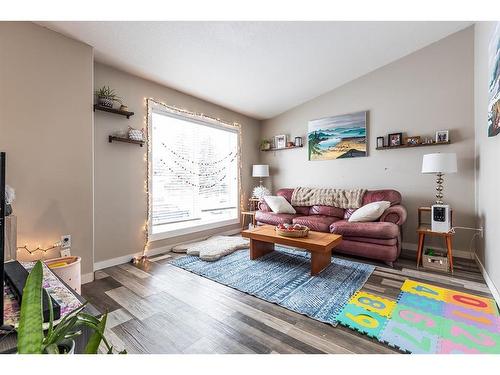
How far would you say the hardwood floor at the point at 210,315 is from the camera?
153cm

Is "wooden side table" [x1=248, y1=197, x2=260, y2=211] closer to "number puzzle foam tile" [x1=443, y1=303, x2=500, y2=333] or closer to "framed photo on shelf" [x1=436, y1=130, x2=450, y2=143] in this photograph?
"framed photo on shelf" [x1=436, y1=130, x2=450, y2=143]

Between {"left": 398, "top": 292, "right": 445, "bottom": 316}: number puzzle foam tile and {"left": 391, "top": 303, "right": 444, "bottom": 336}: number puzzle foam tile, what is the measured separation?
2.7 inches

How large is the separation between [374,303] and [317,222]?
154cm

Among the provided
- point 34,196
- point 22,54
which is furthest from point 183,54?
point 34,196

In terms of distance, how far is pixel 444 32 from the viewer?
3176 millimetres

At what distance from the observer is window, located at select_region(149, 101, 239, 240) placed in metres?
3.53

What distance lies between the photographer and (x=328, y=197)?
4012mm

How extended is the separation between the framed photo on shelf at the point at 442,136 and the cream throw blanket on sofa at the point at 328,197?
3.98 ft

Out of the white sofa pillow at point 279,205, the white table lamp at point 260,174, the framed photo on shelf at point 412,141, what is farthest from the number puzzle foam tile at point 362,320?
the white table lamp at point 260,174

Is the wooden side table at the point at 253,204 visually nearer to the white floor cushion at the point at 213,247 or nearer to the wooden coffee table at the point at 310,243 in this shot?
the white floor cushion at the point at 213,247

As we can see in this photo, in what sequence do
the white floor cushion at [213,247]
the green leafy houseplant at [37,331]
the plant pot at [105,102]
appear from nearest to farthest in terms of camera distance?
the green leafy houseplant at [37,331] → the plant pot at [105,102] → the white floor cushion at [213,247]

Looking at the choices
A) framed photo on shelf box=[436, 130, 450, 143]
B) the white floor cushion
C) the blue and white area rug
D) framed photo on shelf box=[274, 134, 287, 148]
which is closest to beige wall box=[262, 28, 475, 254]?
framed photo on shelf box=[436, 130, 450, 143]
